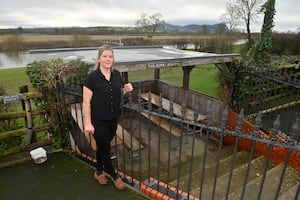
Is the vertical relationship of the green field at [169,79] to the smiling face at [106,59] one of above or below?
A: below

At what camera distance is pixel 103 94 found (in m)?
2.50

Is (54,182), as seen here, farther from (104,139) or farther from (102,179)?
(104,139)

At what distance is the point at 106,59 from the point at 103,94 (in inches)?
15.4

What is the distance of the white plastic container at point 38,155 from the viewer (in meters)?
3.40

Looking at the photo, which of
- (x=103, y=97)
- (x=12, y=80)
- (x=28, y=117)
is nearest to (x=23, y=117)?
(x=28, y=117)

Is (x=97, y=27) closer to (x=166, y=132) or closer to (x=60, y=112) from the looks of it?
(x=166, y=132)

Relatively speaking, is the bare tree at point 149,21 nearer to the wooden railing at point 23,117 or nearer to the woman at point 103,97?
the wooden railing at point 23,117

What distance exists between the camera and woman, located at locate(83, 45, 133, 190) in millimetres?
2459

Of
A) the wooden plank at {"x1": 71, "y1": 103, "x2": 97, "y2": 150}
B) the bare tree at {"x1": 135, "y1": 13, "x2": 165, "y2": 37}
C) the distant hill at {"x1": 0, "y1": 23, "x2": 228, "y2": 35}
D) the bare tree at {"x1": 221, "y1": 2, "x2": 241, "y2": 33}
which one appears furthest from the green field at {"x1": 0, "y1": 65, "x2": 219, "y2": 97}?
the bare tree at {"x1": 135, "y1": 13, "x2": 165, "y2": 37}

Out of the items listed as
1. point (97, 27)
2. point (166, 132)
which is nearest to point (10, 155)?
point (166, 132)

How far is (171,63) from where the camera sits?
210 inches

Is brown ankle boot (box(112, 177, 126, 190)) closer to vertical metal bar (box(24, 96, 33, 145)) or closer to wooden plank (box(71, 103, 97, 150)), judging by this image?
wooden plank (box(71, 103, 97, 150))

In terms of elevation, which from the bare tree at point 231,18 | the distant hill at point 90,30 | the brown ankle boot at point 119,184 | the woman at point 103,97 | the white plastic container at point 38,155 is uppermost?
the bare tree at point 231,18

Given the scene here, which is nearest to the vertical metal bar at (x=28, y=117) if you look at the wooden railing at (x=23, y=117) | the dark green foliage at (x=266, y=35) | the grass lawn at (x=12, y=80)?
the wooden railing at (x=23, y=117)
